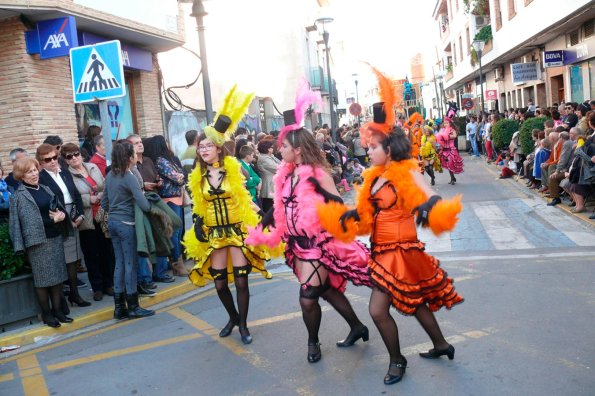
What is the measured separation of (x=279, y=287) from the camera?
734 centimetres

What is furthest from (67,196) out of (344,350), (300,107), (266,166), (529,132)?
(529,132)

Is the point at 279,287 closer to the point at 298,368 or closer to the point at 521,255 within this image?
the point at 298,368

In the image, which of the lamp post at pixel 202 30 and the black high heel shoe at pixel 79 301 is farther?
the lamp post at pixel 202 30

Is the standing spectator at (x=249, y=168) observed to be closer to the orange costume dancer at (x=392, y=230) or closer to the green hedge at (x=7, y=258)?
the green hedge at (x=7, y=258)

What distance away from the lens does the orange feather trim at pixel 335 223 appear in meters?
4.31

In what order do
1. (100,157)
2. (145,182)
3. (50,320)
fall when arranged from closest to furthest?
(50,320) < (145,182) < (100,157)

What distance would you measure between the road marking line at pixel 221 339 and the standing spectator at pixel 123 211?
58 cm

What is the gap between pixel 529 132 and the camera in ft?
48.4

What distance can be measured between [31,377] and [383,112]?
3643mm

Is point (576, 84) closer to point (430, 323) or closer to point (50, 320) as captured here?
point (430, 323)

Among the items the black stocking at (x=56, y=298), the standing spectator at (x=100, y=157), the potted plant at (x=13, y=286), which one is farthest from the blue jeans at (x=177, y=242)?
the potted plant at (x=13, y=286)

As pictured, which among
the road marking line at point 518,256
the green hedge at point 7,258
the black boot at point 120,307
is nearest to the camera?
the green hedge at point 7,258

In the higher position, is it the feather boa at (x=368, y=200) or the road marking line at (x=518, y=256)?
the feather boa at (x=368, y=200)

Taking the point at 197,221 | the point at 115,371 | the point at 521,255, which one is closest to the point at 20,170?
the point at 197,221
